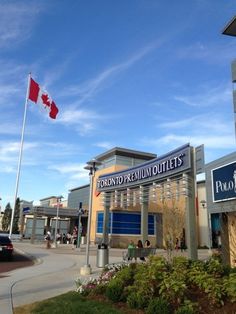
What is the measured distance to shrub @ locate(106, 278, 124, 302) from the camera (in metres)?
8.73

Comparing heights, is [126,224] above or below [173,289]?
above

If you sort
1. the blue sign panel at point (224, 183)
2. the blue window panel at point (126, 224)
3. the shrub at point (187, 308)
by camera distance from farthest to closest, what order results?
the blue window panel at point (126, 224), the blue sign panel at point (224, 183), the shrub at point (187, 308)

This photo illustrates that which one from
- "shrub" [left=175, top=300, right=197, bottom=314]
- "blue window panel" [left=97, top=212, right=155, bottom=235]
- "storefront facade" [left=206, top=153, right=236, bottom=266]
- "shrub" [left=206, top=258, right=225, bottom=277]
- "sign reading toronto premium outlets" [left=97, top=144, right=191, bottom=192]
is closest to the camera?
"shrub" [left=175, top=300, right=197, bottom=314]

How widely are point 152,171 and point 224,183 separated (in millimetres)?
11233

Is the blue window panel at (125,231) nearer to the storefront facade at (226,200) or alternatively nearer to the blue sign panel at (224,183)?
the storefront facade at (226,200)

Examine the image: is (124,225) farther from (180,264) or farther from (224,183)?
(180,264)

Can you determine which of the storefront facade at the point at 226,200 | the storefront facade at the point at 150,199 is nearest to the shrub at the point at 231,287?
the storefront facade at the point at 226,200

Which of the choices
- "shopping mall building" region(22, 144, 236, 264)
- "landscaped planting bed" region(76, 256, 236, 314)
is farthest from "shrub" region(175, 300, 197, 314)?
"shopping mall building" region(22, 144, 236, 264)

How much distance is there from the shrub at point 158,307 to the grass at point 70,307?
72 cm

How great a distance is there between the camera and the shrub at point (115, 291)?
344 inches

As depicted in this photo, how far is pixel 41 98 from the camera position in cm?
2308

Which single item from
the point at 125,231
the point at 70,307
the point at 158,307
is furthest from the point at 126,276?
the point at 125,231

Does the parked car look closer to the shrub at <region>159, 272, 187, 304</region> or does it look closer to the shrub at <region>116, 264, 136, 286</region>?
the shrub at <region>116, 264, 136, 286</region>

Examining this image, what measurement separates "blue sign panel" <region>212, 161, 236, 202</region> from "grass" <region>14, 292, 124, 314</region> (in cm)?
667
